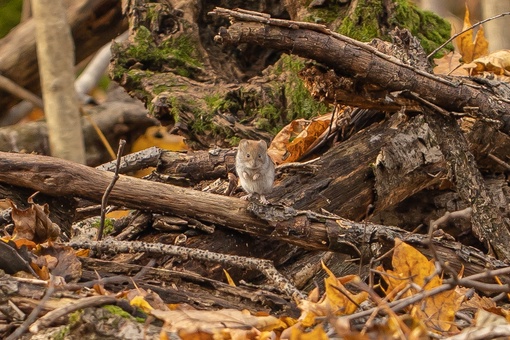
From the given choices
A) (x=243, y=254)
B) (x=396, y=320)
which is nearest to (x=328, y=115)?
(x=243, y=254)

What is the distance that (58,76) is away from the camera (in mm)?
7473

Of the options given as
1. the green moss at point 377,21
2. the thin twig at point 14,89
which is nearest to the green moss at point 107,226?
the green moss at point 377,21

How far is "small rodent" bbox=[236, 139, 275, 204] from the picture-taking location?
4117 mm

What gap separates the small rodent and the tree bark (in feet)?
11.0

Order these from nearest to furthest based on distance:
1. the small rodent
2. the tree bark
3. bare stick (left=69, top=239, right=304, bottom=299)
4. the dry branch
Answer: bare stick (left=69, top=239, right=304, bottom=299)
the dry branch
the small rodent
the tree bark

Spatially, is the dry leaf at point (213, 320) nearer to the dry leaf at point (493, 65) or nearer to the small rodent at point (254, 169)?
the small rodent at point (254, 169)

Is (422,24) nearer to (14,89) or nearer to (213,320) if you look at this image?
(213,320)

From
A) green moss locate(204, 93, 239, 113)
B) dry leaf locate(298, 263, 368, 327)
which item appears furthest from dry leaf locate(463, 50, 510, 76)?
dry leaf locate(298, 263, 368, 327)

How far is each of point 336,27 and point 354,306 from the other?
2.96m

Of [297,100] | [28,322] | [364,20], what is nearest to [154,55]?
[297,100]

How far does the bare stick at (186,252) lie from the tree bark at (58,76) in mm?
3880

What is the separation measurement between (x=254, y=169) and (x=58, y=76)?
3868 millimetres

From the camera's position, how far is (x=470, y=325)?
313cm

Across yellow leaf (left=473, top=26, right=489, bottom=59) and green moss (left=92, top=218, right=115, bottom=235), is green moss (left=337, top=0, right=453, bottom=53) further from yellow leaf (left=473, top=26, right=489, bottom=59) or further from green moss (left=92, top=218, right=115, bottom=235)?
green moss (left=92, top=218, right=115, bottom=235)
